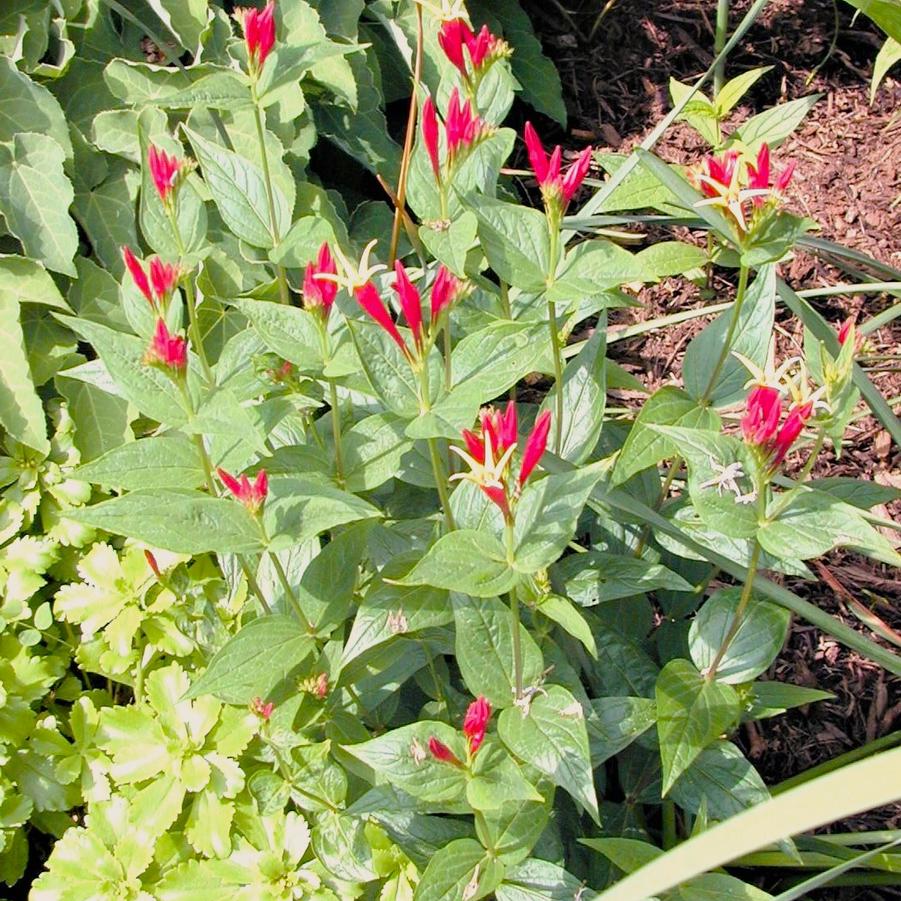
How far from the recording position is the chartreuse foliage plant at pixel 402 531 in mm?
1007

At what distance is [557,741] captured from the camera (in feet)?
3.39

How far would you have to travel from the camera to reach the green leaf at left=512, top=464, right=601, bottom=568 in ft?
3.24

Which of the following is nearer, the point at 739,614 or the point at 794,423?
the point at 794,423

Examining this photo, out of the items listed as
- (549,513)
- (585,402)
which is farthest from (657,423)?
(549,513)

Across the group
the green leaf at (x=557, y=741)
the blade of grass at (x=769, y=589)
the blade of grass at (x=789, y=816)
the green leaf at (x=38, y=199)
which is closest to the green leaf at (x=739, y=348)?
the blade of grass at (x=769, y=589)

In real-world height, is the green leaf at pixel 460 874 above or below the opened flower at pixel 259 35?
below

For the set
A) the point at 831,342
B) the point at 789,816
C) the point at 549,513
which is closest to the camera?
the point at 789,816

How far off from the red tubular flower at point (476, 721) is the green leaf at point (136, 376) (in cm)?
38

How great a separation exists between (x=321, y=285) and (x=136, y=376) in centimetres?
20

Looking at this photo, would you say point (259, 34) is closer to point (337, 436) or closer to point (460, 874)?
point (337, 436)

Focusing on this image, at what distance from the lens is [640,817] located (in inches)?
53.9

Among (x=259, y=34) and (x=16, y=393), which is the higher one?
(x=259, y=34)

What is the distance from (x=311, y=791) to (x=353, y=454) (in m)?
0.41

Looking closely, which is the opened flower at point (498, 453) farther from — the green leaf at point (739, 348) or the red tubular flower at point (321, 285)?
the green leaf at point (739, 348)
